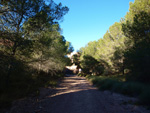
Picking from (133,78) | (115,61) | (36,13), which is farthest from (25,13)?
(115,61)

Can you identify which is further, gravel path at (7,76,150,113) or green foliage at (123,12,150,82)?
green foliage at (123,12,150,82)

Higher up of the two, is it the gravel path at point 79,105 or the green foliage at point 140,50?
the green foliage at point 140,50

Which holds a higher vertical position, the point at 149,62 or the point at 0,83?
the point at 149,62

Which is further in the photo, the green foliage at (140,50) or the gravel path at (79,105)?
the green foliage at (140,50)

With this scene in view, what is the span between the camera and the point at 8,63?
19.9ft

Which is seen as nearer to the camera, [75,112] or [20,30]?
[75,112]

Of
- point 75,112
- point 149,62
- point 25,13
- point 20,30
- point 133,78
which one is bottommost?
point 75,112

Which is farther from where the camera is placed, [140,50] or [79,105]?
[140,50]

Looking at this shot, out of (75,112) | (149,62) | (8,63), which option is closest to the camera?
(75,112)

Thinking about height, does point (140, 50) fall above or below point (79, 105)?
above

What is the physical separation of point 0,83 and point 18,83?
2.45 metres

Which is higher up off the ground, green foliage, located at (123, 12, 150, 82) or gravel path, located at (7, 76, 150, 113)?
green foliage, located at (123, 12, 150, 82)

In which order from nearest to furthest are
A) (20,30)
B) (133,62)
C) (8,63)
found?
(8,63) < (20,30) < (133,62)

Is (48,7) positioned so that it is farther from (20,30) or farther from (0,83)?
(0,83)
